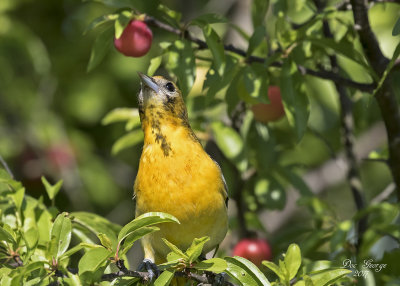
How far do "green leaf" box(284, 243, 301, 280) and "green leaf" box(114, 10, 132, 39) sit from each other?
5.04 feet

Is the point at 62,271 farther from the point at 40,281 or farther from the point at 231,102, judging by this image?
the point at 231,102

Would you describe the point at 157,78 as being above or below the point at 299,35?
below

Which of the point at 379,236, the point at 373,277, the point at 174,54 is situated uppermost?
the point at 174,54

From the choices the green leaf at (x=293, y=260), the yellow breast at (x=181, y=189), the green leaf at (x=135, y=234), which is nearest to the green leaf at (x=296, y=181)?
the yellow breast at (x=181, y=189)

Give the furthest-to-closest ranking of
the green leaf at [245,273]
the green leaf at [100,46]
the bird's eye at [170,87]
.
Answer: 1. the bird's eye at [170,87]
2. the green leaf at [100,46]
3. the green leaf at [245,273]

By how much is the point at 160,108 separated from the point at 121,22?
68 centimetres

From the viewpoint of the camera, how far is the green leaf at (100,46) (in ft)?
13.5

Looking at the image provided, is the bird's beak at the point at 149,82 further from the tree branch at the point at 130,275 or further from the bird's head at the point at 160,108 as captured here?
the tree branch at the point at 130,275

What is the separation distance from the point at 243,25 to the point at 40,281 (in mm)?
4746

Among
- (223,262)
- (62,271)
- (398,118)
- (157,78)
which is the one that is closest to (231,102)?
(157,78)

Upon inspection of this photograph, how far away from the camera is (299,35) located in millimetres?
3977

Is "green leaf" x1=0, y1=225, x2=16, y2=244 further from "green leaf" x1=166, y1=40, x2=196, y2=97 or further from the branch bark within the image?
the branch bark

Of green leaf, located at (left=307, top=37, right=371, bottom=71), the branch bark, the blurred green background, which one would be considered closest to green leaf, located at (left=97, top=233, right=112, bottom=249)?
green leaf, located at (left=307, top=37, right=371, bottom=71)

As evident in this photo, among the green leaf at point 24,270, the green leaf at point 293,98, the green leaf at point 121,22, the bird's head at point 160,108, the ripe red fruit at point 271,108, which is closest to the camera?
the green leaf at point 24,270
